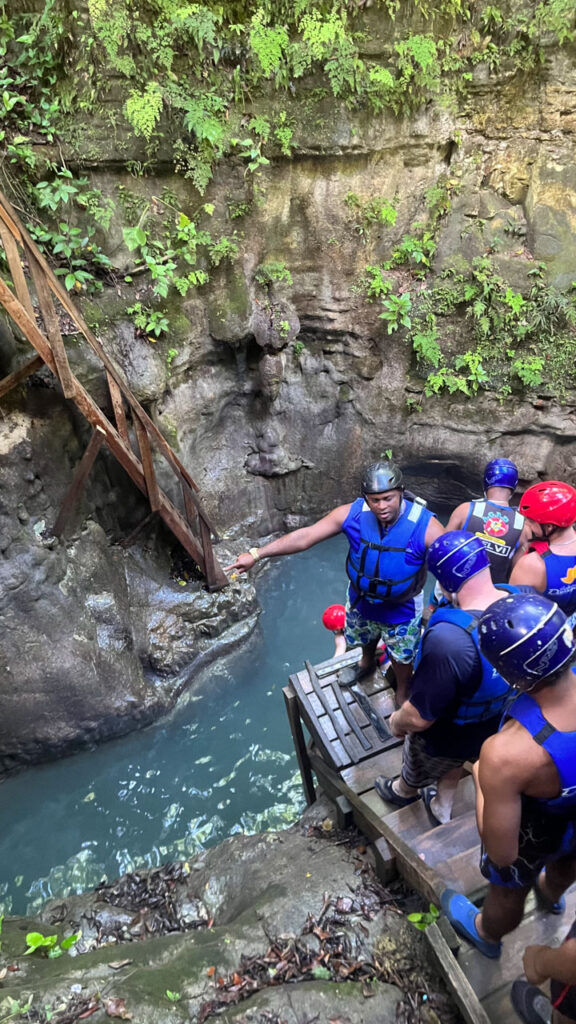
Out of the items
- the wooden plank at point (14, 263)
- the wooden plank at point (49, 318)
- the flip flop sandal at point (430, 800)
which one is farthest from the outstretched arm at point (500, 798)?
the wooden plank at point (14, 263)

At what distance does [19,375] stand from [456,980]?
5.97 meters

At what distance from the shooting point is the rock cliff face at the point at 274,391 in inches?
241

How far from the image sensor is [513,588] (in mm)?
2965

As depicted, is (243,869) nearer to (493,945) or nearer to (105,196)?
(493,945)

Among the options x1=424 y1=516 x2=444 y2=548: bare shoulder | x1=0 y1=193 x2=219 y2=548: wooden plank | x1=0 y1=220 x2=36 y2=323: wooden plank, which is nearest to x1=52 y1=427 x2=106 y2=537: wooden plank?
x1=0 y1=193 x2=219 y2=548: wooden plank

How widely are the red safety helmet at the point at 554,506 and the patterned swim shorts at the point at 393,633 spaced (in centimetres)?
124

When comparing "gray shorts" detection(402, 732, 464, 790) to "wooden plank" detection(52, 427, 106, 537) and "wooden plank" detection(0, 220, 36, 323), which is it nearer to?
"wooden plank" detection(52, 427, 106, 537)

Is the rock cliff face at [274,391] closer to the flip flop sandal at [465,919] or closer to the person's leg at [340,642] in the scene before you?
the person's leg at [340,642]

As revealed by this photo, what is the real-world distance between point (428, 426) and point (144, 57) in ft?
20.1

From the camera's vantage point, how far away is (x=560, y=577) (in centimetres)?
361

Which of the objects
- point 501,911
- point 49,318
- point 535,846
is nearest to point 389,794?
point 501,911

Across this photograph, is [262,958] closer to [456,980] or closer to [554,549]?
[456,980]

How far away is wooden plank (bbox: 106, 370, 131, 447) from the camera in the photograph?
6.29 meters

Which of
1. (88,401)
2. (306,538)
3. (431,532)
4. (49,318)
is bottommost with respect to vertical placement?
(306,538)
